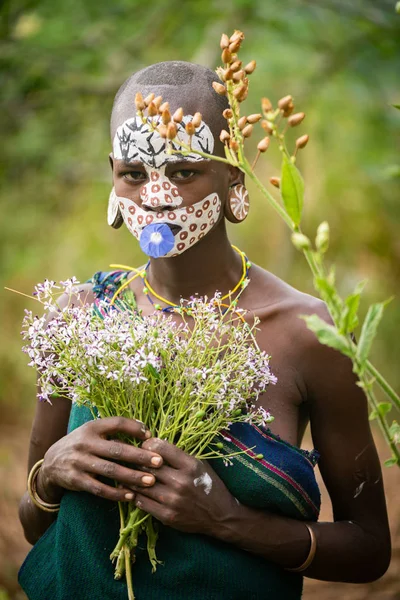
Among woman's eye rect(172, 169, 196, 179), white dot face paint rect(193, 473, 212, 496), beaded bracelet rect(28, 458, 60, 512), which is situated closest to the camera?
white dot face paint rect(193, 473, 212, 496)

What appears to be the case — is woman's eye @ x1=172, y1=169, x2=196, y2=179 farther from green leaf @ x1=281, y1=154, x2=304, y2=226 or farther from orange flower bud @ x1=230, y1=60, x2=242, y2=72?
green leaf @ x1=281, y1=154, x2=304, y2=226

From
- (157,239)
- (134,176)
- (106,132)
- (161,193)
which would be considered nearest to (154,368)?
(157,239)

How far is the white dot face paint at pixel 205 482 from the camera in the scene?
2154 millimetres

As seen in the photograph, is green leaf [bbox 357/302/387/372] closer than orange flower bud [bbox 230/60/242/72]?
Yes

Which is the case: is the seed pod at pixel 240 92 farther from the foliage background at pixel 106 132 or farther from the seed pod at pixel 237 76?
the foliage background at pixel 106 132

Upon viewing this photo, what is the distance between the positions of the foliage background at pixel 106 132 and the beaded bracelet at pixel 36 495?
2.68 m

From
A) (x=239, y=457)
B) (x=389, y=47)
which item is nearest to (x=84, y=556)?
(x=239, y=457)

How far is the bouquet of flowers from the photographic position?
203cm

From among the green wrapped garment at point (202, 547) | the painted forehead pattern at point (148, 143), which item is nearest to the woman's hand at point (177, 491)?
the green wrapped garment at point (202, 547)

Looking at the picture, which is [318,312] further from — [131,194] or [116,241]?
[116,241]

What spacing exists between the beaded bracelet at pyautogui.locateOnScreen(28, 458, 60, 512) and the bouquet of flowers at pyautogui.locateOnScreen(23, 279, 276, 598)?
0.39 metres

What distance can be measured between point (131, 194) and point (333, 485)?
1156mm

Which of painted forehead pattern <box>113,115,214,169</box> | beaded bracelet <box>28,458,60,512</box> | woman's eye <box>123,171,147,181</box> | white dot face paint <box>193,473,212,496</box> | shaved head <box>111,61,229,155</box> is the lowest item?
beaded bracelet <box>28,458,60,512</box>

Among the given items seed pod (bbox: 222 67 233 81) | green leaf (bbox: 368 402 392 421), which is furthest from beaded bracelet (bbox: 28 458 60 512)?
seed pod (bbox: 222 67 233 81)
